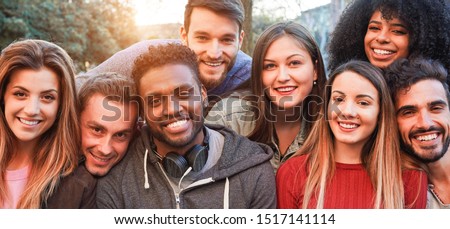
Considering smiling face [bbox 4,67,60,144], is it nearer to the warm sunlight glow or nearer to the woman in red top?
the warm sunlight glow

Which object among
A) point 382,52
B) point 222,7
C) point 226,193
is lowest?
point 226,193

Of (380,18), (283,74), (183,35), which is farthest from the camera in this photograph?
(183,35)

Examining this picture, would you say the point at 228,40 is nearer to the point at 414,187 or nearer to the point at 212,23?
the point at 212,23

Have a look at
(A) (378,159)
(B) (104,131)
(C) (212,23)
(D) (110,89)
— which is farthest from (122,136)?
(A) (378,159)

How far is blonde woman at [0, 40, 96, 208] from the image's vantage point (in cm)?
226

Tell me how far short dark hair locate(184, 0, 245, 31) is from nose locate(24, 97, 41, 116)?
947 mm

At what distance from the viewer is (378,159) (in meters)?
2.31

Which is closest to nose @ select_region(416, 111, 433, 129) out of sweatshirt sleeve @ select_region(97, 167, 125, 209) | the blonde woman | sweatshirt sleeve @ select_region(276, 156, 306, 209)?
sweatshirt sleeve @ select_region(276, 156, 306, 209)

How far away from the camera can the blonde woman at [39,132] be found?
7.40 ft

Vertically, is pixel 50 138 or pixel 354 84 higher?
pixel 354 84

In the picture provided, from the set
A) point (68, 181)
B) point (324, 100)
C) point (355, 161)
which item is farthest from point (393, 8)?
point (68, 181)

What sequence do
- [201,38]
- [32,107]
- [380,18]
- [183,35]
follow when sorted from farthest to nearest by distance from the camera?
[183,35], [201,38], [380,18], [32,107]

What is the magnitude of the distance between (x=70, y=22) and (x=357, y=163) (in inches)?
121

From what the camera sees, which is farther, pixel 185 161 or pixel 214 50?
pixel 214 50
